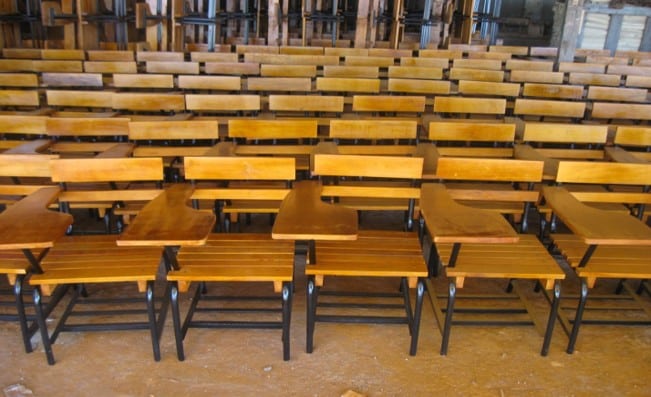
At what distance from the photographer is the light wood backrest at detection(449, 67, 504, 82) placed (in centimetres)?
534

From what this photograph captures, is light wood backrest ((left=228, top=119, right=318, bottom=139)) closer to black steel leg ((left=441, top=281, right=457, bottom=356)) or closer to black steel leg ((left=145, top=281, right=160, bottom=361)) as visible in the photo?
black steel leg ((left=145, top=281, right=160, bottom=361))

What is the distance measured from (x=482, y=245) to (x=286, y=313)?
1027mm

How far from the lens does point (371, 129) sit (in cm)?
349

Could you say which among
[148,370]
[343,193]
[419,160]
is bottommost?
[148,370]

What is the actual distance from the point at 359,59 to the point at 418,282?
A: 4.01 meters

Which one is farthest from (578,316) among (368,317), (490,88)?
(490,88)

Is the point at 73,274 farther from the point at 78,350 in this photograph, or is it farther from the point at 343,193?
the point at 343,193

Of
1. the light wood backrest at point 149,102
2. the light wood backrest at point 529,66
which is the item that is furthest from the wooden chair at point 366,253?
the light wood backrest at point 529,66

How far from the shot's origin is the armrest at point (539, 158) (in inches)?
122

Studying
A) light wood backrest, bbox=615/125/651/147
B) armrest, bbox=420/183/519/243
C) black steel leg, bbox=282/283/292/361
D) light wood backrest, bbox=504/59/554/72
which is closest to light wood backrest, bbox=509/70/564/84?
light wood backrest, bbox=504/59/554/72

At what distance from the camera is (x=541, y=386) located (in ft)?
7.60

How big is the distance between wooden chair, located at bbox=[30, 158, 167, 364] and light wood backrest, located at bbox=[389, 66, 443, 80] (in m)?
3.34

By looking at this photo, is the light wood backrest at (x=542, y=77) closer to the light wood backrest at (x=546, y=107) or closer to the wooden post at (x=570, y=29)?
the light wood backrest at (x=546, y=107)

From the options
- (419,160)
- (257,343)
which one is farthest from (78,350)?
(419,160)
